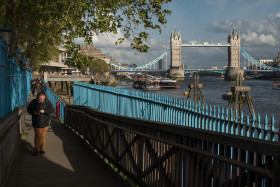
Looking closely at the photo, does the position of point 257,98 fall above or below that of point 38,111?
below

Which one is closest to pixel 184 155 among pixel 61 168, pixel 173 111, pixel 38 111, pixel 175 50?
pixel 61 168

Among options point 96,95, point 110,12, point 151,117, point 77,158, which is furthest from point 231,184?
point 96,95

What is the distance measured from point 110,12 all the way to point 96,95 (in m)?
7.14

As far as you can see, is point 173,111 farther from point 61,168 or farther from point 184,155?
point 184,155

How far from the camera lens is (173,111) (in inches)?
376

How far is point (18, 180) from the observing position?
5930 mm

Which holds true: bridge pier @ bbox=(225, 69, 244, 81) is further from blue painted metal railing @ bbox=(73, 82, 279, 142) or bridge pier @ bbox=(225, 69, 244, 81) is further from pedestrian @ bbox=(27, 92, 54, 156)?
pedestrian @ bbox=(27, 92, 54, 156)

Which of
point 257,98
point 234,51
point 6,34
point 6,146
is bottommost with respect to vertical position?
point 257,98

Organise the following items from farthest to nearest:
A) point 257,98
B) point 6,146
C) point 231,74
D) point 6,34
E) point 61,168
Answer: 1. point 231,74
2. point 257,98
3. point 6,34
4. point 61,168
5. point 6,146

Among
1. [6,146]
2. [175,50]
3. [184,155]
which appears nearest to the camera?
[184,155]

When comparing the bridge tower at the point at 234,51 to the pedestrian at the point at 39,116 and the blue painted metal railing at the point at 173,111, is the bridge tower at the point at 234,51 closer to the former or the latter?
the blue painted metal railing at the point at 173,111

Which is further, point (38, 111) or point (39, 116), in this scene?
point (39, 116)

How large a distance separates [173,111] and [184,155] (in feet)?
17.9

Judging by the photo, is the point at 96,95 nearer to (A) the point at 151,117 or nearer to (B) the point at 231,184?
(A) the point at 151,117
